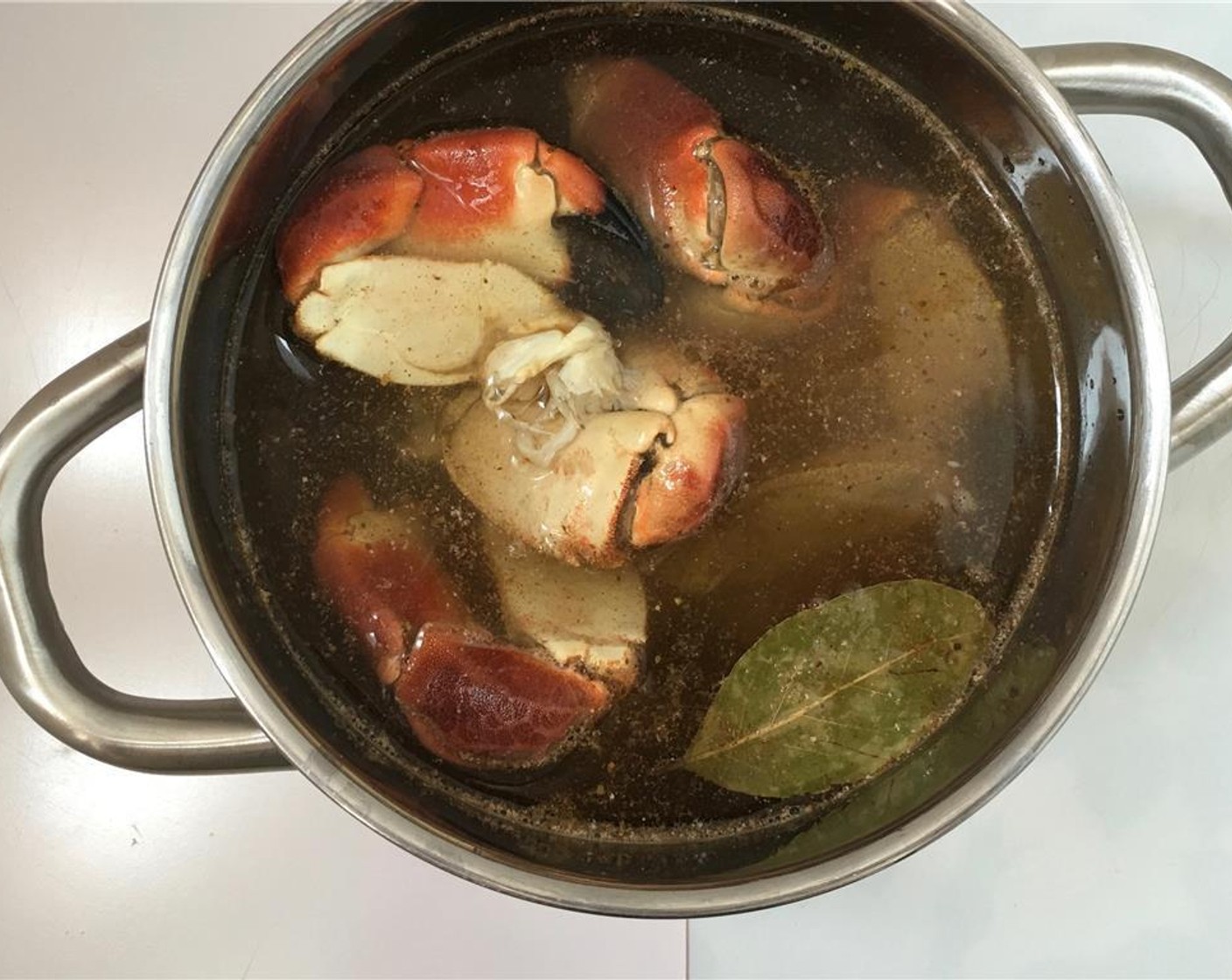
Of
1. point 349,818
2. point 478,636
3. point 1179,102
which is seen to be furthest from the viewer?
point 349,818

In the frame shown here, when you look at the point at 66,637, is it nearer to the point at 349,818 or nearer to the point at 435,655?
the point at 435,655

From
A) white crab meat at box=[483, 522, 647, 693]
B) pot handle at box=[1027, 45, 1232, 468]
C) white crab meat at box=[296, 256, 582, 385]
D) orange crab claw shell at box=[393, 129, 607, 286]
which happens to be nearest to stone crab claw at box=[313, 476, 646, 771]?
white crab meat at box=[483, 522, 647, 693]

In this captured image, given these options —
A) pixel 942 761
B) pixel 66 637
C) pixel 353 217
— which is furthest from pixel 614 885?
pixel 353 217

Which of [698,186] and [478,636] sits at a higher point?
[698,186]

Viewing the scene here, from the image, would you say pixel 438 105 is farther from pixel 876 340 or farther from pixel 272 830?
pixel 272 830

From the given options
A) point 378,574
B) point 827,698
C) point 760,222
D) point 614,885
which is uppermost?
point 760,222

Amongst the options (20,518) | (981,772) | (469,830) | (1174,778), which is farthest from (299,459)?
(1174,778)

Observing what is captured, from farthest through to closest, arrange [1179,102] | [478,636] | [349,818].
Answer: [349,818], [478,636], [1179,102]

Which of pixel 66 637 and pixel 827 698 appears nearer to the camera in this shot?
pixel 66 637
